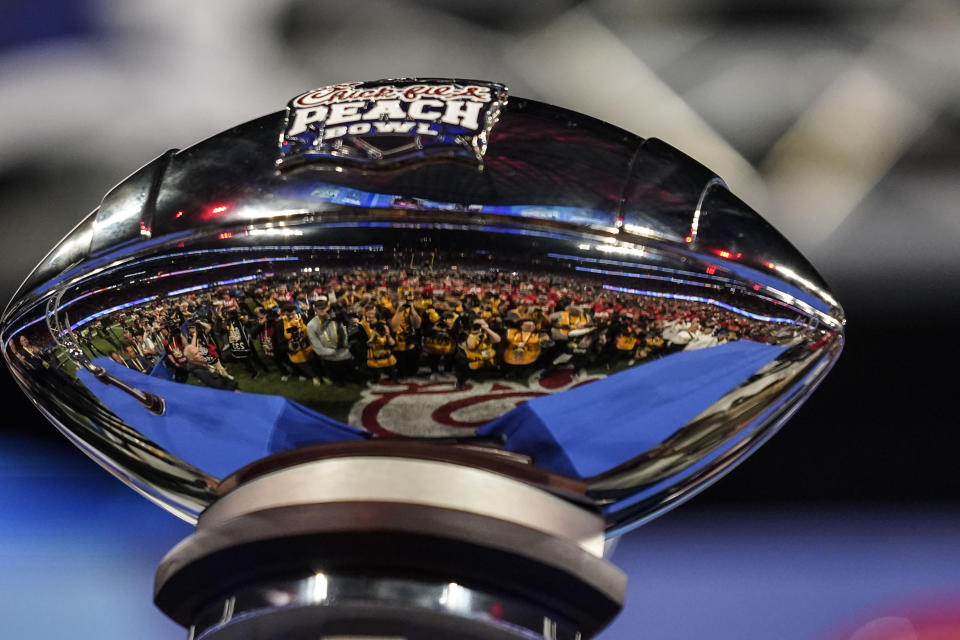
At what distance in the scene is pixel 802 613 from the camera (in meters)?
0.94

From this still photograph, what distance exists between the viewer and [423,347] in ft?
0.85

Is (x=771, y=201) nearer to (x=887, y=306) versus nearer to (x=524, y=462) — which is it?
(x=887, y=306)

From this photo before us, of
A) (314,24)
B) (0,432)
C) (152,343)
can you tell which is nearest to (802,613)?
(314,24)

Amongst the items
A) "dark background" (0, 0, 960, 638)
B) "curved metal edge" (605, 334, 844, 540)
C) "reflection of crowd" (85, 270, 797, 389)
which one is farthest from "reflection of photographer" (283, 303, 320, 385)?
"dark background" (0, 0, 960, 638)

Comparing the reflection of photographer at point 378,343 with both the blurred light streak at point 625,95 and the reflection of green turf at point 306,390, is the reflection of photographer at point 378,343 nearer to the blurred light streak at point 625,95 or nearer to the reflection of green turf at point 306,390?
the reflection of green turf at point 306,390

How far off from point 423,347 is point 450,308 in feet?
0.04

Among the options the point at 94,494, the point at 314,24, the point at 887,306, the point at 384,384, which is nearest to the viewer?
the point at 384,384

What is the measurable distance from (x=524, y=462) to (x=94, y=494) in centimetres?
104

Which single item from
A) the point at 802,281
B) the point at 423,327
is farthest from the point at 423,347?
the point at 802,281

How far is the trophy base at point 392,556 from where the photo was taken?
256 millimetres

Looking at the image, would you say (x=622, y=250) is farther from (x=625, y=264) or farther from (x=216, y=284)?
(x=216, y=284)

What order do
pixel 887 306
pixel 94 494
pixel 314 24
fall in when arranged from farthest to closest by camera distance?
pixel 94 494, pixel 887 306, pixel 314 24

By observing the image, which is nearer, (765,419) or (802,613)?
(765,419)

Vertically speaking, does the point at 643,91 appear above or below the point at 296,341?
above
